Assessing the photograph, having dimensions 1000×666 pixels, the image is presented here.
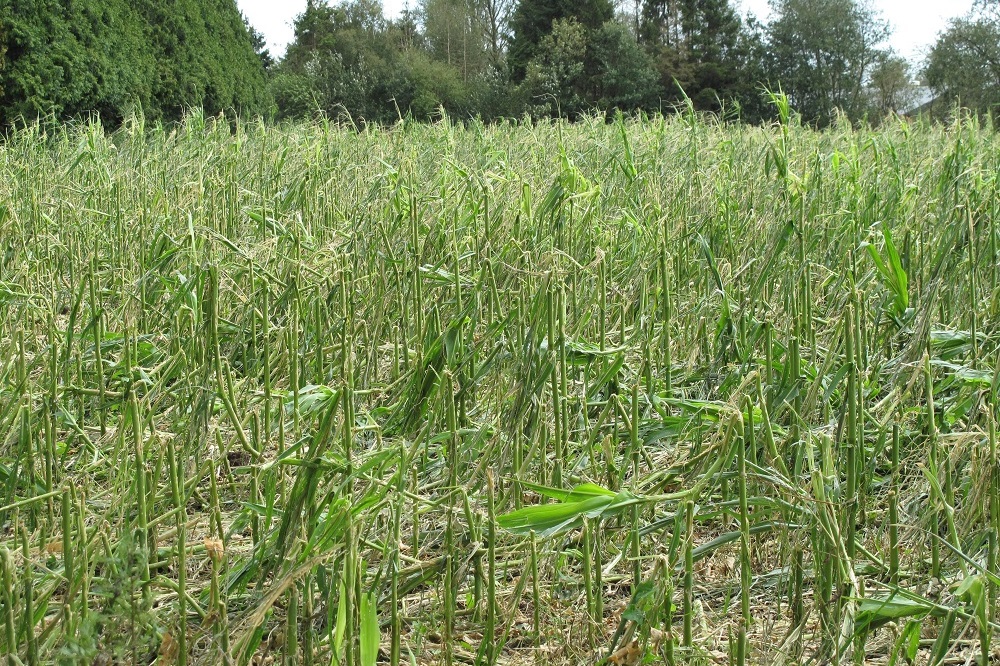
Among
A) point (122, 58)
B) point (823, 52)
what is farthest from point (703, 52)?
point (122, 58)

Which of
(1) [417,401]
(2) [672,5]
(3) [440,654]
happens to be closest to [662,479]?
(3) [440,654]

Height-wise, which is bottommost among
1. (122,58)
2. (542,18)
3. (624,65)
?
(122,58)

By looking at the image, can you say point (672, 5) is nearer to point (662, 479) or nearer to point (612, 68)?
point (612, 68)

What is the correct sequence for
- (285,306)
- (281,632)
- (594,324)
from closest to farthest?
(281,632) < (285,306) < (594,324)

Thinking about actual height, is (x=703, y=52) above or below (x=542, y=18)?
below

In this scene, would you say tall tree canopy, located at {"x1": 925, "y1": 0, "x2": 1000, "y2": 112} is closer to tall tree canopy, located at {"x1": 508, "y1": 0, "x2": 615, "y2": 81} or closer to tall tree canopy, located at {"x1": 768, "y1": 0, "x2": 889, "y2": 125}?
tall tree canopy, located at {"x1": 768, "y1": 0, "x2": 889, "y2": 125}

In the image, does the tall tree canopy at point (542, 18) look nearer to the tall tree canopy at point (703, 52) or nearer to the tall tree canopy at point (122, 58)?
the tall tree canopy at point (703, 52)

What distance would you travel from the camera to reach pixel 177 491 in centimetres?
141

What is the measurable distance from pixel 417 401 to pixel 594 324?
0.94m

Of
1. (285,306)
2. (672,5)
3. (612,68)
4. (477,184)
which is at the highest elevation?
(672,5)

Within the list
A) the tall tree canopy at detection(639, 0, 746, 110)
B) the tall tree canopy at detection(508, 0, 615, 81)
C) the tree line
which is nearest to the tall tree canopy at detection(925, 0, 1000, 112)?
the tree line

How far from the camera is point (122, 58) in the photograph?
9.39 meters

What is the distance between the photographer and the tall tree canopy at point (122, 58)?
8.23 meters

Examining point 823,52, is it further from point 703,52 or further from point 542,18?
point 542,18
